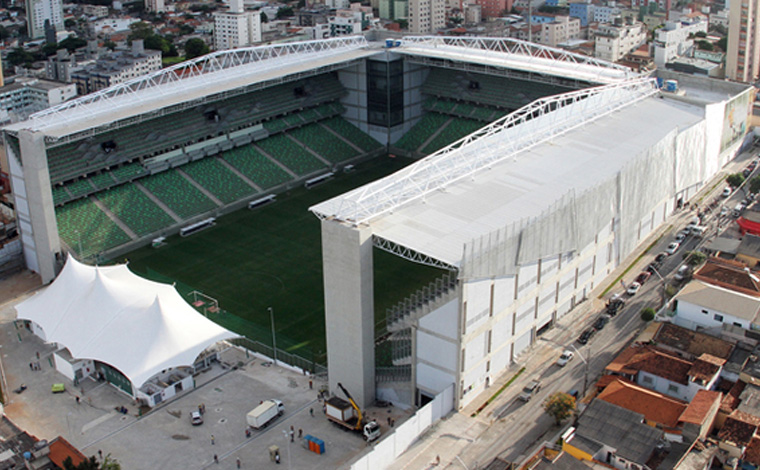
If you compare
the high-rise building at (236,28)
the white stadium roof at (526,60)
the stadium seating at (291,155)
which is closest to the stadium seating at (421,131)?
the white stadium roof at (526,60)

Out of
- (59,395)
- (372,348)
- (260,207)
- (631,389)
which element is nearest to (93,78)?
(260,207)

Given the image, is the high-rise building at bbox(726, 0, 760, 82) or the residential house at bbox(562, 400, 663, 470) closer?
the residential house at bbox(562, 400, 663, 470)

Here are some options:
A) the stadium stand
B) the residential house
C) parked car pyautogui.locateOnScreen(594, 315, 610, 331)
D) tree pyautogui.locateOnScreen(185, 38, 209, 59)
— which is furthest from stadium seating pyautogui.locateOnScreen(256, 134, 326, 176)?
tree pyautogui.locateOnScreen(185, 38, 209, 59)

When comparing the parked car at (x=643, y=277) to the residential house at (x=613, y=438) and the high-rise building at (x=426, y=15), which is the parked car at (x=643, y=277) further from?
the high-rise building at (x=426, y=15)

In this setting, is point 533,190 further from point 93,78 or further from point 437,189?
point 93,78

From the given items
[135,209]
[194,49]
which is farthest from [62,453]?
[194,49]

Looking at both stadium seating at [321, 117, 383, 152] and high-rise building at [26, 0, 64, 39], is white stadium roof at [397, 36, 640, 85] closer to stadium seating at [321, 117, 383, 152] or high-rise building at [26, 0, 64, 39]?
stadium seating at [321, 117, 383, 152]
